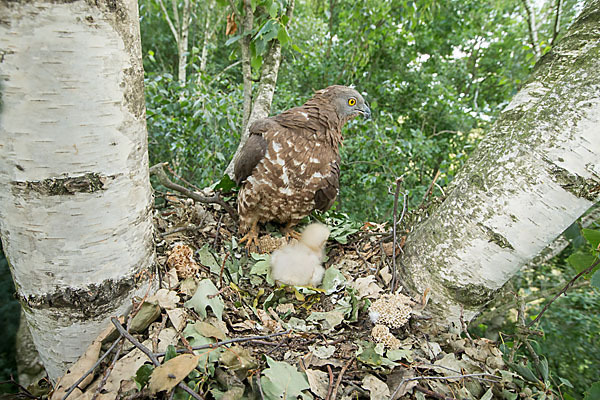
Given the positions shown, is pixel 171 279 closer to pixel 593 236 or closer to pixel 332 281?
pixel 332 281

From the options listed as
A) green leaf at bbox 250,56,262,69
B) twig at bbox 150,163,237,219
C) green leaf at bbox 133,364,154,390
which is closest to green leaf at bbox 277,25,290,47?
green leaf at bbox 250,56,262,69

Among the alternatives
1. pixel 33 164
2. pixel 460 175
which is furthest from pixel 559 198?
pixel 33 164

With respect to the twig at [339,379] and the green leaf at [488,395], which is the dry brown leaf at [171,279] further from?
the green leaf at [488,395]

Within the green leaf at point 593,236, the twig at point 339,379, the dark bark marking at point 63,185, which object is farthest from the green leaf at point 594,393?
the dark bark marking at point 63,185

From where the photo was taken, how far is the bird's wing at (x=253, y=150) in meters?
1.93

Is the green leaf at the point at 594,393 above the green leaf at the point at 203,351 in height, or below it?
above

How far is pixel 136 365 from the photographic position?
935 mm

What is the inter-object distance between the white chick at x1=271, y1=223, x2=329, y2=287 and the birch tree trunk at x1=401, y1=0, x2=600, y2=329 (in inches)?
18.7

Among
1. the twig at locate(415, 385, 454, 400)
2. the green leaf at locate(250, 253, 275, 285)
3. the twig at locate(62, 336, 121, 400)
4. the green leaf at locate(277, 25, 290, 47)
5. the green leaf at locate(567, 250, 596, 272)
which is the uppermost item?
the green leaf at locate(277, 25, 290, 47)

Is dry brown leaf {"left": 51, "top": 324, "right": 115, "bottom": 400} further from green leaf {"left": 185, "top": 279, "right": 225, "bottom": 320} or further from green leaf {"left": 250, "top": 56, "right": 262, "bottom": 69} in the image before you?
green leaf {"left": 250, "top": 56, "right": 262, "bottom": 69}

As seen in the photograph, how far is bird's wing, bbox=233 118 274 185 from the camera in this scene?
1.93 meters

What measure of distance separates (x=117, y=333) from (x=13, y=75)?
0.76 metres

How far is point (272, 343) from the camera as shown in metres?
1.13

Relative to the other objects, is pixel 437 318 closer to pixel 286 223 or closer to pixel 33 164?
pixel 286 223
